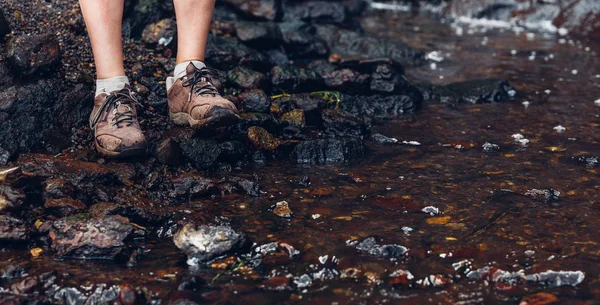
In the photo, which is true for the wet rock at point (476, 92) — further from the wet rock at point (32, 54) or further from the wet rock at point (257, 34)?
the wet rock at point (32, 54)

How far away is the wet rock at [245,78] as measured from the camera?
5.57 m

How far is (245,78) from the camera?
18.4 ft

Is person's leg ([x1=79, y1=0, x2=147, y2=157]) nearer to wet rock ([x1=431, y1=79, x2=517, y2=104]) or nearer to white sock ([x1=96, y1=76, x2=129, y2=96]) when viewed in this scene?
white sock ([x1=96, y1=76, x2=129, y2=96])

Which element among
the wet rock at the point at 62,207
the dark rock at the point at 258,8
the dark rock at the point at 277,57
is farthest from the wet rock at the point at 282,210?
the dark rock at the point at 258,8

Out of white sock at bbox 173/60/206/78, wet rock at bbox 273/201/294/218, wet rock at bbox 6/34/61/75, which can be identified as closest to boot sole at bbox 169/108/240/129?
white sock at bbox 173/60/206/78

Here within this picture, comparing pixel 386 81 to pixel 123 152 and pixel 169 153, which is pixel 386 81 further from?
pixel 123 152

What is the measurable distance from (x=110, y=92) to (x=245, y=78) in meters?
1.56

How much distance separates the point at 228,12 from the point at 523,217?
6.32 meters

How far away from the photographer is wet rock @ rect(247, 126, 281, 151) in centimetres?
467

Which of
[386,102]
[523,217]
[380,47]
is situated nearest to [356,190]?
[523,217]

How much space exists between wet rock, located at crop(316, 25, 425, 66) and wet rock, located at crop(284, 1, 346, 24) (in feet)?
4.87

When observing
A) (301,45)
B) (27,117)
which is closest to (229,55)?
(301,45)

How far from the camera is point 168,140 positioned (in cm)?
430

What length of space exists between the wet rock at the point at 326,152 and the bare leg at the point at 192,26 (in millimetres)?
1007
